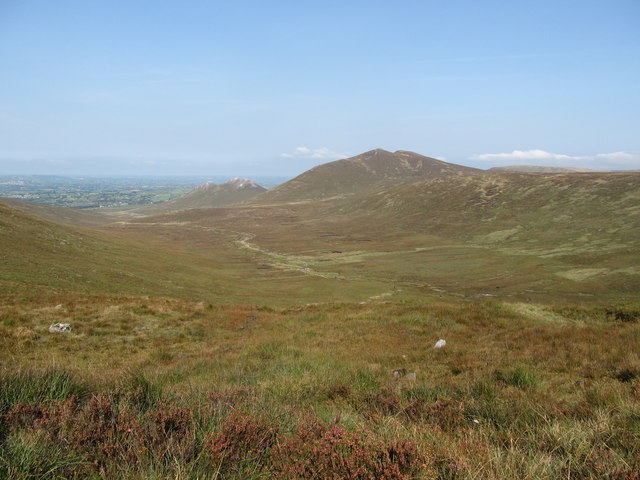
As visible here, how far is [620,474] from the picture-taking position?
3.52m

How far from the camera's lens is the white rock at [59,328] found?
1588 centimetres

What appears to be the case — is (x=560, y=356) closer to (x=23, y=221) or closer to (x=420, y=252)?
(x=23, y=221)

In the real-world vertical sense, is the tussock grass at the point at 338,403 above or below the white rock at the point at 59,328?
above

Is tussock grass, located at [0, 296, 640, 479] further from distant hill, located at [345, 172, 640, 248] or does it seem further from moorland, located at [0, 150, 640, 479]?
distant hill, located at [345, 172, 640, 248]

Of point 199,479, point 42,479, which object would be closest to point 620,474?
point 199,479

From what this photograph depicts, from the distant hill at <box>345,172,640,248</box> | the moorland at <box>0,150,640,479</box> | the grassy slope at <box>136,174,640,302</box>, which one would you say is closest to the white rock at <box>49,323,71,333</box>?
the moorland at <box>0,150,640,479</box>

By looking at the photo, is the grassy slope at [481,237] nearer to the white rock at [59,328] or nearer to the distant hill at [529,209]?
the distant hill at [529,209]


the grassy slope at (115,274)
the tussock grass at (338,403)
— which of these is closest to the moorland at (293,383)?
the tussock grass at (338,403)

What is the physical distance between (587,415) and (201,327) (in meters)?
18.2

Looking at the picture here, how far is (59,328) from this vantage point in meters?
16.1

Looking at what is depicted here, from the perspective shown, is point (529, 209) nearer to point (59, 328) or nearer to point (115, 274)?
point (115, 274)

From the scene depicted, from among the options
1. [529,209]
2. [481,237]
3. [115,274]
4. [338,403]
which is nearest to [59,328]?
[338,403]

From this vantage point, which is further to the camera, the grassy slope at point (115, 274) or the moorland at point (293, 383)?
the grassy slope at point (115, 274)

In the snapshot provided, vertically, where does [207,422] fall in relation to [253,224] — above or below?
above
